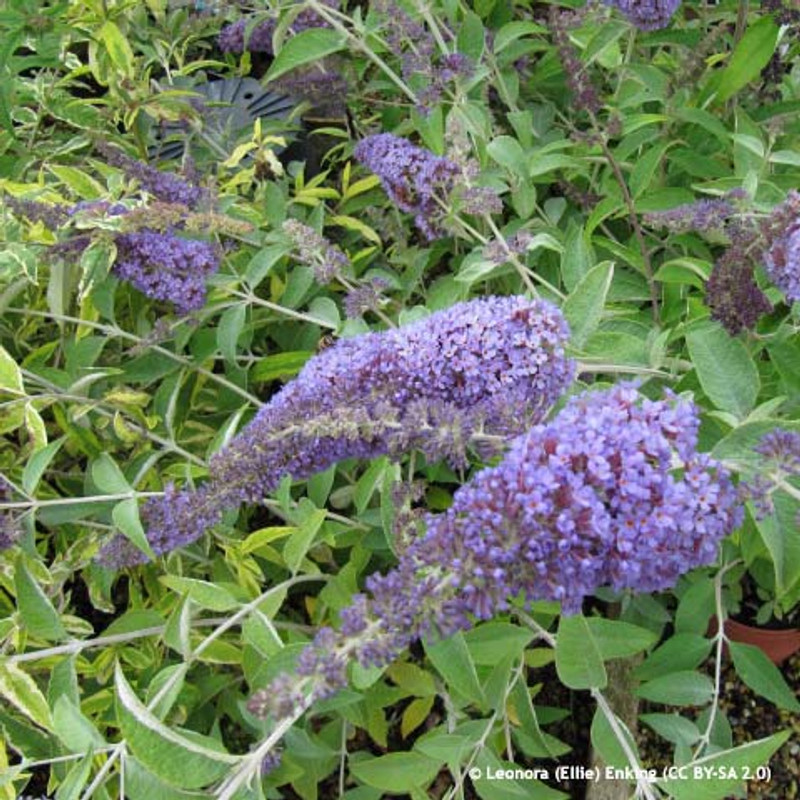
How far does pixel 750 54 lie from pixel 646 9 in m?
0.34

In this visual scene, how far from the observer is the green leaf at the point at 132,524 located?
58.7 inches

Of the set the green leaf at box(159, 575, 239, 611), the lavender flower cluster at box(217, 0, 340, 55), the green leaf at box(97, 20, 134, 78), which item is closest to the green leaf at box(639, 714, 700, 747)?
the green leaf at box(159, 575, 239, 611)

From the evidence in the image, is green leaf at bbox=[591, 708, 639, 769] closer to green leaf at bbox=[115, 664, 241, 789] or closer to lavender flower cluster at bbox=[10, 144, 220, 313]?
green leaf at bbox=[115, 664, 241, 789]

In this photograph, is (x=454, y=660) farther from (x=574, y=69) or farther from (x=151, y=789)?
(x=574, y=69)

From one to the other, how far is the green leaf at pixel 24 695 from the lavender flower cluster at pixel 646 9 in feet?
5.43

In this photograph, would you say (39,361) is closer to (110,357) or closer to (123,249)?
(110,357)

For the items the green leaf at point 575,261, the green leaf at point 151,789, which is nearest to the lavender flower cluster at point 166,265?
the green leaf at point 575,261

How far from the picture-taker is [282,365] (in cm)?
204

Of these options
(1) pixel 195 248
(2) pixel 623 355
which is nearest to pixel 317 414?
(2) pixel 623 355

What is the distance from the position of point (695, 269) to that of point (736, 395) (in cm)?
50

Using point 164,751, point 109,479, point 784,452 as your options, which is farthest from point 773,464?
point 109,479

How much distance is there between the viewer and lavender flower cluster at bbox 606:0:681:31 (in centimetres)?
168

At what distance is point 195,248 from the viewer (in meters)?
1.79

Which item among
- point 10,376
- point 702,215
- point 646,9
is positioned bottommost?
point 10,376
